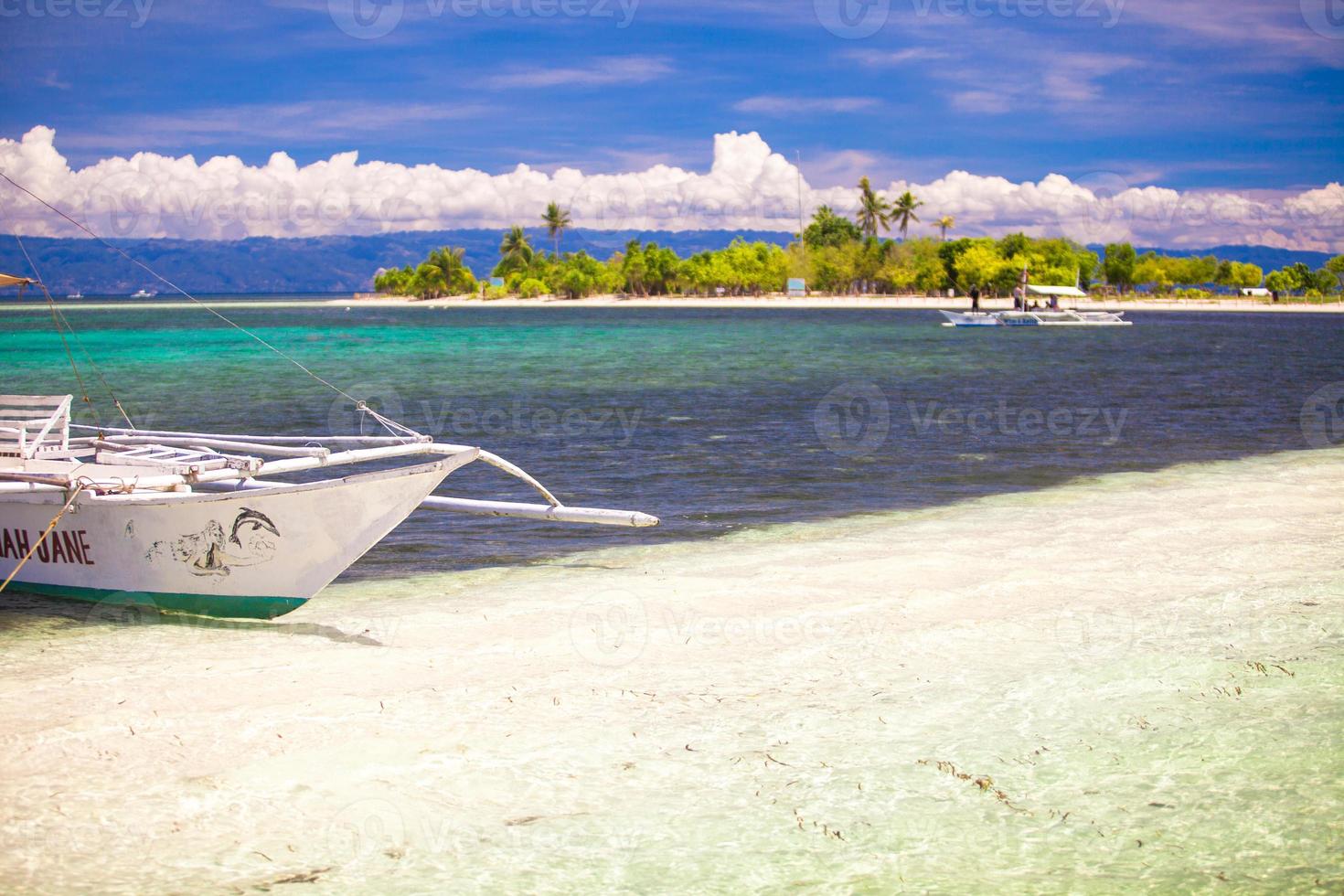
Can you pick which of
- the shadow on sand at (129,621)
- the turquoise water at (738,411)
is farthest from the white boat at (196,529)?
the turquoise water at (738,411)

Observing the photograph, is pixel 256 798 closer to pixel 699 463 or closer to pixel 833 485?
pixel 833 485

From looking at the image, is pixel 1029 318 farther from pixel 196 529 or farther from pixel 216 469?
pixel 196 529

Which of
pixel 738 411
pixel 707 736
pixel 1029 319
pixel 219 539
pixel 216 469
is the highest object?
pixel 1029 319

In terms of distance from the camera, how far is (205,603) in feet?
32.0

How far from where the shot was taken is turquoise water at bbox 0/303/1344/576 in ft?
56.3

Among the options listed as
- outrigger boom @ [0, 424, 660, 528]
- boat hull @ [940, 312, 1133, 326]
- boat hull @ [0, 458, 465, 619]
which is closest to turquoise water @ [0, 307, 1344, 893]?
boat hull @ [0, 458, 465, 619]

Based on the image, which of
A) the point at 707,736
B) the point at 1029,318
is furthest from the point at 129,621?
the point at 1029,318

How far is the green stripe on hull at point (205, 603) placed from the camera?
965 centimetres

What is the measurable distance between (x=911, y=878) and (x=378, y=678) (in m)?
4.19

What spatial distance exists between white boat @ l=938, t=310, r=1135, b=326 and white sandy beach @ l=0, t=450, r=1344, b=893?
88786mm

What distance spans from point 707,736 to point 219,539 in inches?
185

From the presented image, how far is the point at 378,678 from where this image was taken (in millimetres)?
8125

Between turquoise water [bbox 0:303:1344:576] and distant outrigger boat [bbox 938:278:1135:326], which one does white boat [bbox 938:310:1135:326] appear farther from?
turquoise water [bbox 0:303:1344:576]

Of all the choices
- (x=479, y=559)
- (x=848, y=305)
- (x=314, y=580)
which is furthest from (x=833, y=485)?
(x=848, y=305)
